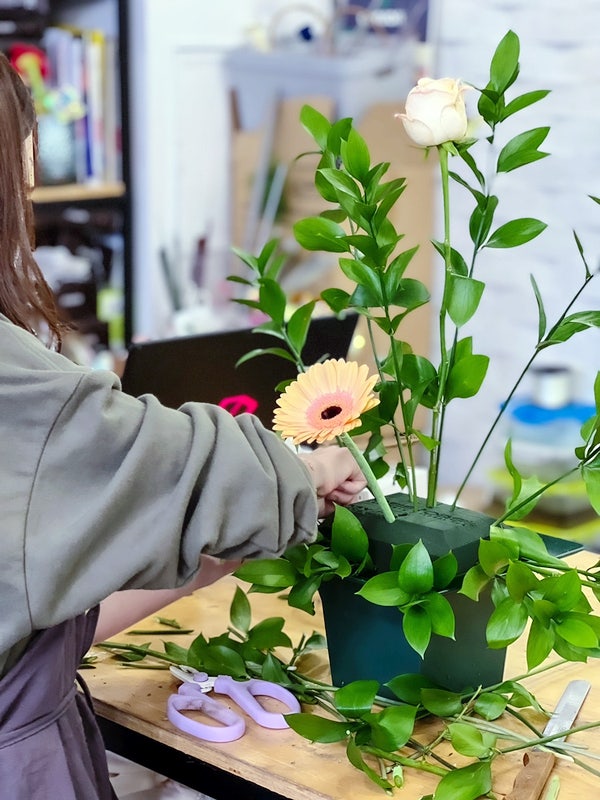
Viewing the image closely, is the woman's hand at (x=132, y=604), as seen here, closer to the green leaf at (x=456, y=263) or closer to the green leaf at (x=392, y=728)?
the green leaf at (x=392, y=728)

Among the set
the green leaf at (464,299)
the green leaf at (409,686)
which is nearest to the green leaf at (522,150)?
the green leaf at (464,299)

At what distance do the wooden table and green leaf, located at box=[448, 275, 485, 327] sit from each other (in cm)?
35

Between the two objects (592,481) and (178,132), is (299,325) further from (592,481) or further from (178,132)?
(178,132)

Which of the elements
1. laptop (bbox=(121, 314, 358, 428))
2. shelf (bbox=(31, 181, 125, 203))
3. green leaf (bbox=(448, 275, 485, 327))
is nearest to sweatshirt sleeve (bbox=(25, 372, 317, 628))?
green leaf (bbox=(448, 275, 485, 327))

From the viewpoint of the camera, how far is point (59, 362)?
82 centimetres

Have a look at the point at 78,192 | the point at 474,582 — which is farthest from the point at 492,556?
the point at 78,192

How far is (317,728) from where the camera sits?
90cm

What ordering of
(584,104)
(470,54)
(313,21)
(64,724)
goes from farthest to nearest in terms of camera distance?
(313,21) < (470,54) < (584,104) < (64,724)

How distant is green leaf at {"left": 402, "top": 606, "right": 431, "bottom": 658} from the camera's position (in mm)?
877

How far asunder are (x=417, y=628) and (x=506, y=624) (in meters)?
0.07

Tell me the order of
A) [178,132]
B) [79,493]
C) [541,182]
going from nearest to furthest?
[79,493] → [541,182] → [178,132]

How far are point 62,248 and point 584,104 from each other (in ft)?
4.87

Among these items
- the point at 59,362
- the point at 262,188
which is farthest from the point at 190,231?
the point at 59,362

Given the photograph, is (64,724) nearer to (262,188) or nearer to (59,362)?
(59,362)
